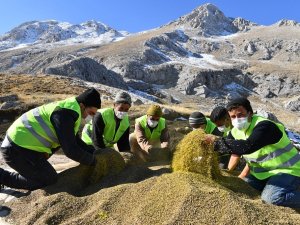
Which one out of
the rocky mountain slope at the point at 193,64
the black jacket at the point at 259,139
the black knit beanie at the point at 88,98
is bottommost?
the rocky mountain slope at the point at 193,64

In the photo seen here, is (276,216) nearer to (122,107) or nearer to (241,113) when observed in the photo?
(241,113)

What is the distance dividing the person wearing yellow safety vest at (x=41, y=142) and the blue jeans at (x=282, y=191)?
258 centimetres

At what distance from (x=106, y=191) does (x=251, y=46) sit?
111m

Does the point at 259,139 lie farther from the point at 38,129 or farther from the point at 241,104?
the point at 38,129

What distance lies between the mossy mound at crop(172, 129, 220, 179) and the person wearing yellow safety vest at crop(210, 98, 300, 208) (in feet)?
0.45

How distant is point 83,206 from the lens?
17.3ft

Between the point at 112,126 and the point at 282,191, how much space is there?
Result: 3.49 meters

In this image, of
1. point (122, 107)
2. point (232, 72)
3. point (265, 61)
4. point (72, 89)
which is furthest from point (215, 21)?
point (122, 107)

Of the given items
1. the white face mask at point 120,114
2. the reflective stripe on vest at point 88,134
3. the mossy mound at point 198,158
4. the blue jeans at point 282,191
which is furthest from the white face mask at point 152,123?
the blue jeans at point 282,191

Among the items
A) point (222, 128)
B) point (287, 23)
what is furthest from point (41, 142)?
point (287, 23)

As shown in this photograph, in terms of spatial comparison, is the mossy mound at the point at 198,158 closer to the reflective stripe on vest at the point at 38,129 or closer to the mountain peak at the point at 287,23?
the reflective stripe on vest at the point at 38,129

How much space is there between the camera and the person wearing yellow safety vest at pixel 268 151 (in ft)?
17.9

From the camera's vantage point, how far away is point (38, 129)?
596 centimetres

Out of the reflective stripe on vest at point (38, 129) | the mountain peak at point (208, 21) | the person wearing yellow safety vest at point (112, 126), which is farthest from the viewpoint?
the mountain peak at point (208, 21)
